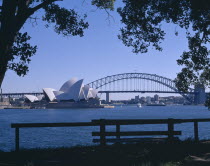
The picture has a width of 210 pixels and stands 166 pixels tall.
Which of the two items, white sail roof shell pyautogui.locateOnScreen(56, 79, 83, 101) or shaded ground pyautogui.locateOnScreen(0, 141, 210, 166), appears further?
white sail roof shell pyautogui.locateOnScreen(56, 79, 83, 101)

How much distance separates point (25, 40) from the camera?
963 cm

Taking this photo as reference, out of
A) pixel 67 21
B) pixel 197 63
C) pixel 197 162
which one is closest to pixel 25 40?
pixel 67 21

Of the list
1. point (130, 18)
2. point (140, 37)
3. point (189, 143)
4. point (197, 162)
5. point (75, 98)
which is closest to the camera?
point (197, 162)

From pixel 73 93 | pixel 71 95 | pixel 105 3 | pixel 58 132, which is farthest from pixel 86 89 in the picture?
pixel 105 3

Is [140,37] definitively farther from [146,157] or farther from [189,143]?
[146,157]

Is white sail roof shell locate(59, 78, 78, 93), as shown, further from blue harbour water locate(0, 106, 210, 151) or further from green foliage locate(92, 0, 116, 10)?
green foliage locate(92, 0, 116, 10)

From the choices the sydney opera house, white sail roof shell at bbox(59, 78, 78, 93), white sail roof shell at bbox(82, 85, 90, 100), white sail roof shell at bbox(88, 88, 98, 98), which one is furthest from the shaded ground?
white sail roof shell at bbox(88, 88, 98, 98)

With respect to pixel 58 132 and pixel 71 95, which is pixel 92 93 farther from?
pixel 58 132

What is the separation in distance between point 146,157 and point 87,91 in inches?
6701

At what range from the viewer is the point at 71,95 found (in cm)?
17338

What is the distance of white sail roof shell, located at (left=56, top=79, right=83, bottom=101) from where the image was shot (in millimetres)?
158625

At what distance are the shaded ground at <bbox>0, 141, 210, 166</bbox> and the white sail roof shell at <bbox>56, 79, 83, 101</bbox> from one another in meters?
143

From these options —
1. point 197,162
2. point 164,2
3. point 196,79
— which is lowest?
point 197,162

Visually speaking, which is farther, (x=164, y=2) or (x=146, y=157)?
(x=164, y=2)
